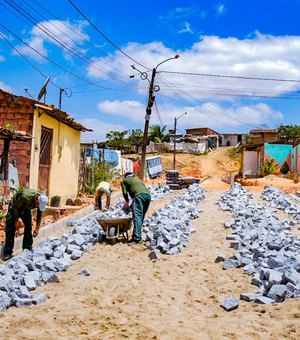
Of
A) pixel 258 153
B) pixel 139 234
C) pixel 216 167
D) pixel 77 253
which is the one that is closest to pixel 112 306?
pixel 77 253

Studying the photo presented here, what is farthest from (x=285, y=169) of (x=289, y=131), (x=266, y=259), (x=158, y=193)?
(x=289, y=131)

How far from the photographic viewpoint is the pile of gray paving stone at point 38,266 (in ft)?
15.6

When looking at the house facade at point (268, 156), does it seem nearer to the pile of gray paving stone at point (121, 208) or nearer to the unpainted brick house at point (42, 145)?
the pile of gray paving stone at point (121, 208)

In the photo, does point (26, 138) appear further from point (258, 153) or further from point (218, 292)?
point (258, 153)

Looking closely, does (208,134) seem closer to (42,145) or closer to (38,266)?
(42,145)

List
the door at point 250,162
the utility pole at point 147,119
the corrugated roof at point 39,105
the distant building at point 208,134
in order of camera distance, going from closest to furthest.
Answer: the corrugated roof at point 39,105 → the utility pole at point 147,119 → the door at point 250,162 → the distant building at point 208,134

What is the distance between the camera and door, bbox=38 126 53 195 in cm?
1180

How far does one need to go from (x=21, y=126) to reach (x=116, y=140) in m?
39.6

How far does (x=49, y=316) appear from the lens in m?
4.32

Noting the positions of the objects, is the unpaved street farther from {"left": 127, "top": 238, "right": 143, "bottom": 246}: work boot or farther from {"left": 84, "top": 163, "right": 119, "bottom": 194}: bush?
{"left": 84, "top": 163, "right": 119, "bottom": 194}: bush

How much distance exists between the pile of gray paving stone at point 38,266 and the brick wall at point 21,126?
3.39 metres

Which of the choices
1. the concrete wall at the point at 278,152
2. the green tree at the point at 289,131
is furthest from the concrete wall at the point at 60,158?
the green tree at the point at 289,131

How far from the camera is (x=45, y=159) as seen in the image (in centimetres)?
1222

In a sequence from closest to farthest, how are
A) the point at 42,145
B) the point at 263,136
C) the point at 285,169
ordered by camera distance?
the point at 42,145, the point at 285,169, the point at 263,136
